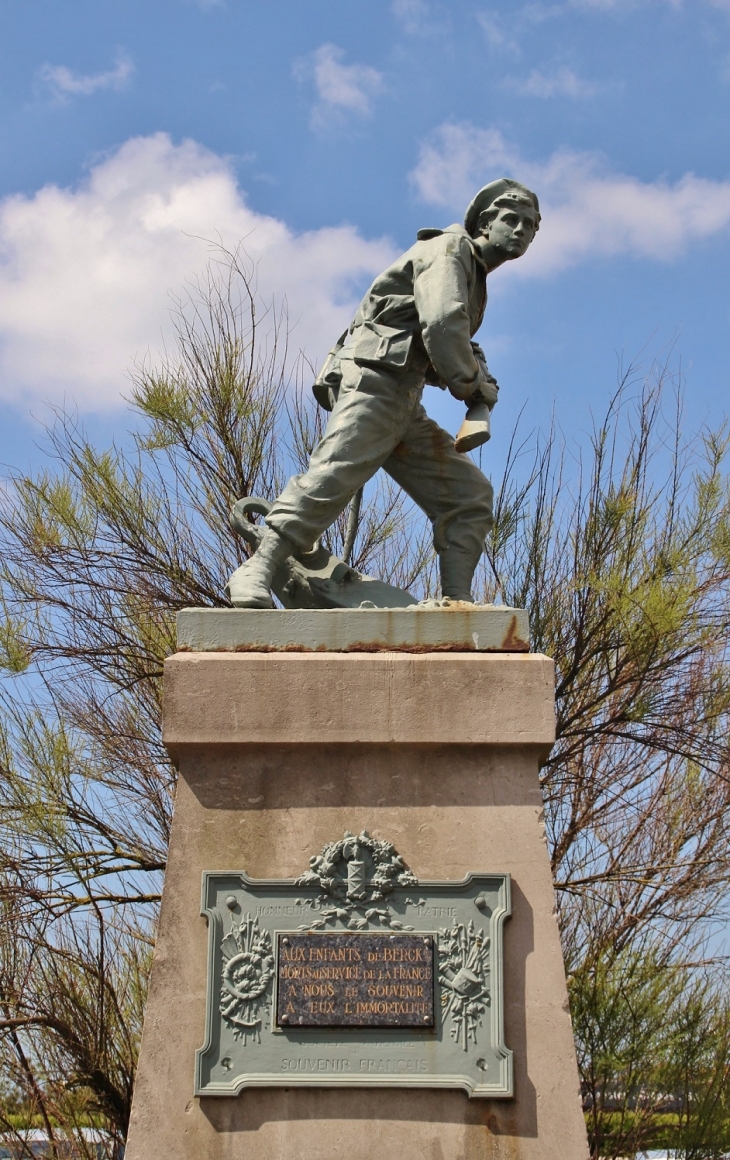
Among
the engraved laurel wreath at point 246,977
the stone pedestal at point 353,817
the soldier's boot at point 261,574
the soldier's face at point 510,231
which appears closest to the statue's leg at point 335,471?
the soldier's boot at point 261,574

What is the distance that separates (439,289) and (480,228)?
550 millimetres

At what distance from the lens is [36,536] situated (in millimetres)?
9945

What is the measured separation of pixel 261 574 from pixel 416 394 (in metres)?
1.01

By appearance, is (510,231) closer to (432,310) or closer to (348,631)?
(432,310)

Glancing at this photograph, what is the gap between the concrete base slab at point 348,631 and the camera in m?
4.50

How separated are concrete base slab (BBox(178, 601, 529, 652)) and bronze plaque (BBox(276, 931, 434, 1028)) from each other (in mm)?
993

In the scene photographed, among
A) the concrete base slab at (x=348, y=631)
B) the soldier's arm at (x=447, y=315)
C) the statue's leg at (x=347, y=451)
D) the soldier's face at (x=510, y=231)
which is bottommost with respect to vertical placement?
the concrete base slab at (x=348, y=631)

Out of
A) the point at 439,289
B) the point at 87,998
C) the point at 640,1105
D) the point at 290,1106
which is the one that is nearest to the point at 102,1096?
the point at 87,998

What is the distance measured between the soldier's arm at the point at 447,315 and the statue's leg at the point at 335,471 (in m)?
0.22

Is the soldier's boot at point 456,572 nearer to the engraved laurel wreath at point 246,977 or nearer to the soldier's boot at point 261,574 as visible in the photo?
the soldier's boot at point 261,574

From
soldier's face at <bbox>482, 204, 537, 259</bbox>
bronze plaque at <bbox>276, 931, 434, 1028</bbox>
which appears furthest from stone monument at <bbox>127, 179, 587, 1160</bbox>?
soldier's face at <bbox>482, 204, 537, 259</bbox>

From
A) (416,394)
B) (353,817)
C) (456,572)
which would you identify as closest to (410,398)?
(416,394)

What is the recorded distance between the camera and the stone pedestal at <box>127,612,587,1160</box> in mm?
3945

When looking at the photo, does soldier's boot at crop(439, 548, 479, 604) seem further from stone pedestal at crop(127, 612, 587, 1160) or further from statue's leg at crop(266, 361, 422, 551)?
stone pedestal at crop(127, 612, 587, 1160)
